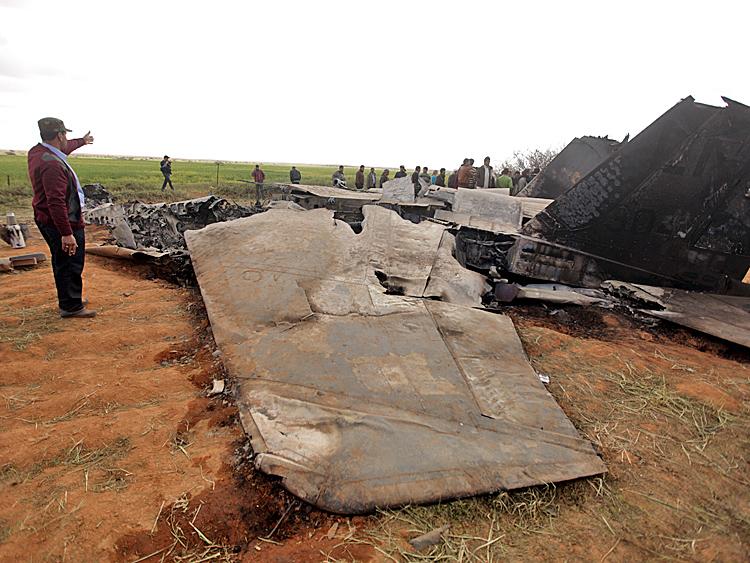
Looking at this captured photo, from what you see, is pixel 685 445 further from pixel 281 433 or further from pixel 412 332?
pixel 281 433

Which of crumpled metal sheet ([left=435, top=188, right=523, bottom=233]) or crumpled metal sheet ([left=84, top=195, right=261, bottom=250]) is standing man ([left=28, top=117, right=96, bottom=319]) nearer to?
crumpled metal sheet ([left=84, top=195, right=261, bottom=250])

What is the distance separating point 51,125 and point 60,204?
797 millimetres

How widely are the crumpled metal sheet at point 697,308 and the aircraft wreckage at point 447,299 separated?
29 millimetres

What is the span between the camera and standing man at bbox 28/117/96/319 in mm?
4031

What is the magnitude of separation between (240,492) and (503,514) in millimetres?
1423

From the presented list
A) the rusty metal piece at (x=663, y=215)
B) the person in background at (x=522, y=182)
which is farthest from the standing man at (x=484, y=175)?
the rusty metal piece at (x=663, y=215)

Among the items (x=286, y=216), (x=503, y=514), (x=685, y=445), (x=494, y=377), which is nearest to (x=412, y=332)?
(x=494, y=377)

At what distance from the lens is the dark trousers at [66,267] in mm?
4297

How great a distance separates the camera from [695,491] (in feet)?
8.12

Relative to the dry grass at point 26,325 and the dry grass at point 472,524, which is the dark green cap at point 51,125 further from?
the dry grass at point 472,524

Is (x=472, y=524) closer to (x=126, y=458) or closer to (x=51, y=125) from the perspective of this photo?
(x=126, y=458)

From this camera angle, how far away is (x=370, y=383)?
9.71 ft

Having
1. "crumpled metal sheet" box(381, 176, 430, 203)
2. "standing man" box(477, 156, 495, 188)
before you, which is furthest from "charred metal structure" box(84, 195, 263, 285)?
"standing man" box(477, 156, 495, 188)

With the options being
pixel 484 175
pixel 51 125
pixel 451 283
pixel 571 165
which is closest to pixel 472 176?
pixel 484 175
